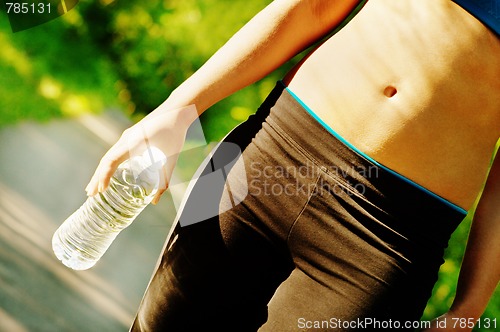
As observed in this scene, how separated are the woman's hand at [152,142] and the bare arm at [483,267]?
66 cm

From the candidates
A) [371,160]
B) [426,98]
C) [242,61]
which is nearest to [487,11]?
[426,98]

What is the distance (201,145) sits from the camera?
214cm

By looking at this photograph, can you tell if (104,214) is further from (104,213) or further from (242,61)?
(242,61)

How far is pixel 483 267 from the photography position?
1.11 m

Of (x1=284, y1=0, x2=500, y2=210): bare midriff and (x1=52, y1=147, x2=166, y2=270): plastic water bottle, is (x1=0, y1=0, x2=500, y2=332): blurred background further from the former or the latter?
(x1=284, y1=0, x2=500, y2=210): bare midriff

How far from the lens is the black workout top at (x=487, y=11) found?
99 centimetres

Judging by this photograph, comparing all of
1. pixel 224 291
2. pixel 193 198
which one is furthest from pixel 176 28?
pixel 224 291

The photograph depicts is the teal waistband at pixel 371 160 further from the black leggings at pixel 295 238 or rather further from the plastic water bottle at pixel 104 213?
the plastic water bottle at pixel 104 213

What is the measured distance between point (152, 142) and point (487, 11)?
0.68 m

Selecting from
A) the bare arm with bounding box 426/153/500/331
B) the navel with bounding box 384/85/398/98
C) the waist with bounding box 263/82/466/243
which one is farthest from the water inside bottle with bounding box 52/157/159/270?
the bare arm with bounding box 426/153/500/331

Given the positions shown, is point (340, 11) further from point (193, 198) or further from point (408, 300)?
point (408, 300)

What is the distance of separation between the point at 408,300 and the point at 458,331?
0.58ft

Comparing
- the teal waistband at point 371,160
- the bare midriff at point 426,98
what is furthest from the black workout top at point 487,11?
the teal waistband at point 371,160

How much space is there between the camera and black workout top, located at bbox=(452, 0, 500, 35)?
38.9 inches
